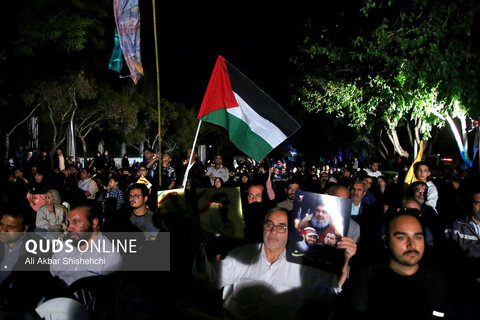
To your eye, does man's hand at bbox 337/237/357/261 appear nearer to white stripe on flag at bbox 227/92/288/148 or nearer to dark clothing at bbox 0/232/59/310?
dark clothing at bbox 0/232/59/310

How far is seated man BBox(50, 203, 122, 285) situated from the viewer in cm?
378

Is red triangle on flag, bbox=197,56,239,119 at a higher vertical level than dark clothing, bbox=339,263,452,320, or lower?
higher

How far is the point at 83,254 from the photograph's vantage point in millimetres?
3867

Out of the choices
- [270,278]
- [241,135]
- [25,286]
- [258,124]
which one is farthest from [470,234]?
[25,286]

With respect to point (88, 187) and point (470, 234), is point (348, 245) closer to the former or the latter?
point (470, 234)

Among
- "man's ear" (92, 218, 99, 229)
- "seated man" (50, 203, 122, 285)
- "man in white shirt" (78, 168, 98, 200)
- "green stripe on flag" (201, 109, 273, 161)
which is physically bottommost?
"seated man" (50, 203, 122, 285)

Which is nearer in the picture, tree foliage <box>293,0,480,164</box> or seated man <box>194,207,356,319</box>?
seated man <box>194,207,356,319</box>

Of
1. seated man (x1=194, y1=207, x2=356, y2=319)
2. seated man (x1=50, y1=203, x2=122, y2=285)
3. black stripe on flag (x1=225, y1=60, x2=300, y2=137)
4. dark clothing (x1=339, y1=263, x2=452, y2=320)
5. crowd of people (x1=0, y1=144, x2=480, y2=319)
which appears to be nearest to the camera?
dark clothing (x1=339, y1=263, x2=452, y2=320)

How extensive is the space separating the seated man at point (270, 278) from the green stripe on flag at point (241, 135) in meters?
2.72

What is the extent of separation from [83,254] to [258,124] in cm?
336

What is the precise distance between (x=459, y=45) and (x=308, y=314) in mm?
6214

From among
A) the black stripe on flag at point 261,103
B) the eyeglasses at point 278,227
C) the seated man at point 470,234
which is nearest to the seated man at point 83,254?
the eyeglasses at point 278,227

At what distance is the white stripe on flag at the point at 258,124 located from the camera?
6.29 m

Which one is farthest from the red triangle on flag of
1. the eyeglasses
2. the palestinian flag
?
the eyeglasses
